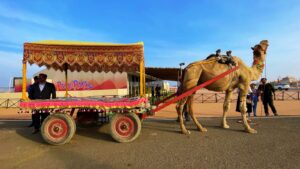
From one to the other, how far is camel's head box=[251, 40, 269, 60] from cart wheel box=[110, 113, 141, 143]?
4.32 m

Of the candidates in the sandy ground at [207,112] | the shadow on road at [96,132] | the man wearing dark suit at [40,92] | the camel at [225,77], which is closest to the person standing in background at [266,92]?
the sandy ground at [207,112]

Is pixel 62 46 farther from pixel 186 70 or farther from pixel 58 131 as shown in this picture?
pixel 186 70

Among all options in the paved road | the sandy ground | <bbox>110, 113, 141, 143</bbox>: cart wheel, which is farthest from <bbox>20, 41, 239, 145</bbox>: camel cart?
the sandy ground

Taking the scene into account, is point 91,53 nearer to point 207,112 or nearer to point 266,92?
point 266,92

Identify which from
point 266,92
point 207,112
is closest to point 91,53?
point 266,92

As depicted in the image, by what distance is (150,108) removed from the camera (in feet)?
22.0

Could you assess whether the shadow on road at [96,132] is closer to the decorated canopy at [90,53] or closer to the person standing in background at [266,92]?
the decorated canopy at [90,53]

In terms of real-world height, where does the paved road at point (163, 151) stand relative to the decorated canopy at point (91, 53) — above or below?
below

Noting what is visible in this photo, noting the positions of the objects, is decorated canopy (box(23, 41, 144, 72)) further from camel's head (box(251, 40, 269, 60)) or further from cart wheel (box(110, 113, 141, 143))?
camel's head (box(251, 40, 269, 60))

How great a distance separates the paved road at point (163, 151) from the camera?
14.5 feet

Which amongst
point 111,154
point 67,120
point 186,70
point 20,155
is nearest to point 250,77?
point 186,70

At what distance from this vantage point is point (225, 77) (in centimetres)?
702

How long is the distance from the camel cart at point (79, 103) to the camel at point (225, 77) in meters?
1.42

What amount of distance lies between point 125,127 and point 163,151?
1324 mm
